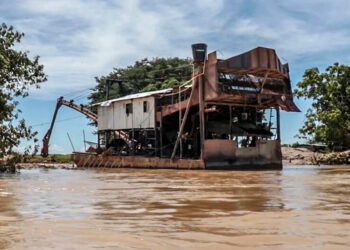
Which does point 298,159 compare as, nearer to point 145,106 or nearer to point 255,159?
point 255,159

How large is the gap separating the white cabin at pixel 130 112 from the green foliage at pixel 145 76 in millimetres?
8804

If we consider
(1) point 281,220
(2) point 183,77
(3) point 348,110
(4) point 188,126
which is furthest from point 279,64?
(1) point 281,220

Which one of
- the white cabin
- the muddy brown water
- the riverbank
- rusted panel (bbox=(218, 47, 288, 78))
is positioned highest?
rusted panel (bbox=(218, 47, 288, 78))

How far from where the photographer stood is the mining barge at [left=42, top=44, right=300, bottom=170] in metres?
26.8

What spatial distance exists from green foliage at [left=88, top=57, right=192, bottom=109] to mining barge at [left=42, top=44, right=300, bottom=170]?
1143cm

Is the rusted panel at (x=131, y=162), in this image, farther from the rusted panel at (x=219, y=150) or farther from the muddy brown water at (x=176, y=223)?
the muddy brown water at (x=176, y=223)

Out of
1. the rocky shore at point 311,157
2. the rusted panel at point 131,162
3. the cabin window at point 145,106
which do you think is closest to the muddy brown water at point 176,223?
the rusted panel at point 131,162

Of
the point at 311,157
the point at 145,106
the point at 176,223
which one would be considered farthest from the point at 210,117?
the point at 176,223

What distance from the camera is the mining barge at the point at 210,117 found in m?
26.8

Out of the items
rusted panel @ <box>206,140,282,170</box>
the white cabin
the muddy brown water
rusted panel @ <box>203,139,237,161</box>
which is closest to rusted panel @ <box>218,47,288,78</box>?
rusted panel @ <box>203,139,237,161</box>

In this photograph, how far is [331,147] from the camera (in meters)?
38.0

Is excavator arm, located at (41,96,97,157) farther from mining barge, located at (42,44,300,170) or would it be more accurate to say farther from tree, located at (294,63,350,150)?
tree, located at (294,63,350,150)

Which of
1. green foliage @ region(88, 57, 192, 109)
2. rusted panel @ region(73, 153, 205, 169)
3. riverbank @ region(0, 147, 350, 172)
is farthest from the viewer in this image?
green foliage @ region(88, 57, 192, 109)

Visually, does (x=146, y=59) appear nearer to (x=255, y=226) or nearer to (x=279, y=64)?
(x=279, y=64)
